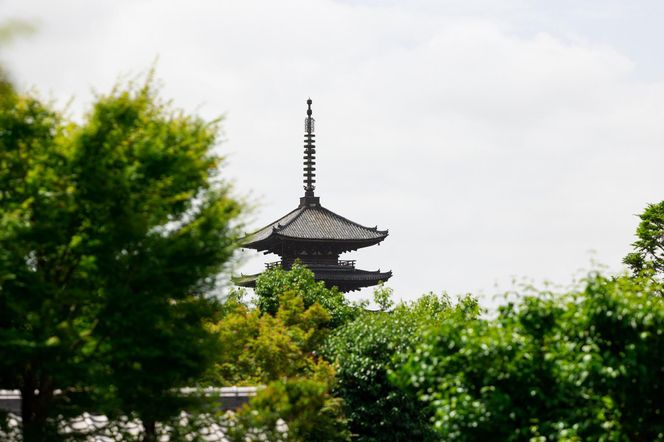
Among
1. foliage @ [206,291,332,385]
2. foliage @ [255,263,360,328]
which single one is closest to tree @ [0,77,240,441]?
foliage @ [206,291,332,385]

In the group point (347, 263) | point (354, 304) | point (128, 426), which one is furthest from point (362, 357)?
point (347, 263)

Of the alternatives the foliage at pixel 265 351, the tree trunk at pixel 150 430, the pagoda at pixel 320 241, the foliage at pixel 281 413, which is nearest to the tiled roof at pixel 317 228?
the pagoda at pixel 320 241

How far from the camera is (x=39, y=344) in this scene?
17969mm

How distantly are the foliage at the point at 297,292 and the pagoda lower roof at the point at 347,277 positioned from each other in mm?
20845

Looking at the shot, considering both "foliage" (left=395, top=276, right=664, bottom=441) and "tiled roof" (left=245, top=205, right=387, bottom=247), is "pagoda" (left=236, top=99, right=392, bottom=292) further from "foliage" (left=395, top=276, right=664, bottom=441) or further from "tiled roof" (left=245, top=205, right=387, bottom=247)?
"foliage" (left=395, top=276, right=664, bottom=441)

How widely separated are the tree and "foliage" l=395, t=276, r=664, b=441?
4761 mm

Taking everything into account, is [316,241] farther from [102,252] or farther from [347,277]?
[102,252]

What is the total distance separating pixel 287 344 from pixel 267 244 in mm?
39242

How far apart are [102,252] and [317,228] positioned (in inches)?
2043

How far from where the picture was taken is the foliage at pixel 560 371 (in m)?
17.5

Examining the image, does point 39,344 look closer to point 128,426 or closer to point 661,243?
point 128,426

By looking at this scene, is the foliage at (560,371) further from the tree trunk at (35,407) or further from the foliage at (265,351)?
the foliage at (265,351)

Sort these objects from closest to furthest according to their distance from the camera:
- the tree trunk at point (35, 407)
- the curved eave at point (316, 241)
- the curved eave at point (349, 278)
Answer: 1. the tree trunk at point (35, 407)
2. the curved eave at point (316, 241)
3. the curved eave at point (349, 278)

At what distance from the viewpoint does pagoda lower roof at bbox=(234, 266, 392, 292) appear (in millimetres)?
69938
